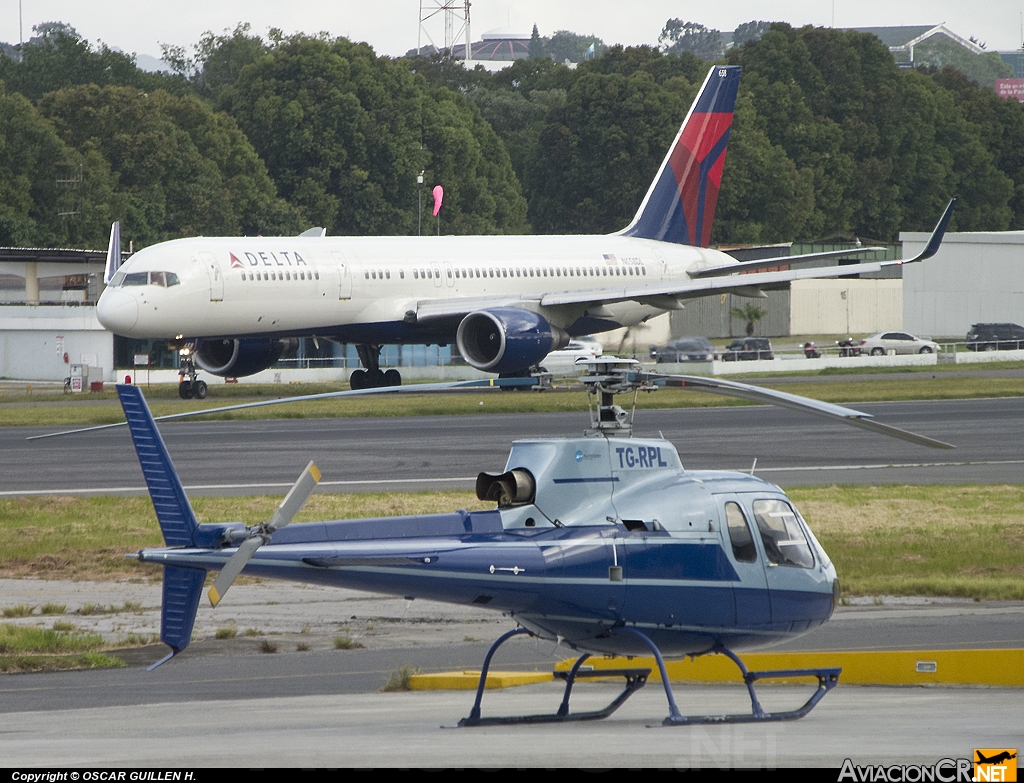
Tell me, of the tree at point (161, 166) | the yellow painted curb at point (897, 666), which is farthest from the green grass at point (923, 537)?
the tree at point (161, 166)

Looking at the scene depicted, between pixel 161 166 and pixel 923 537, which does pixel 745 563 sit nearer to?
pixel 923 537

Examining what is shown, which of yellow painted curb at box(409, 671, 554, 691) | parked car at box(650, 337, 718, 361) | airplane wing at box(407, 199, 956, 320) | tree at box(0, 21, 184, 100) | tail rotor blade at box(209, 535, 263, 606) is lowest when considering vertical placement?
yellow painted curb at box(409, 671, 554, 691)

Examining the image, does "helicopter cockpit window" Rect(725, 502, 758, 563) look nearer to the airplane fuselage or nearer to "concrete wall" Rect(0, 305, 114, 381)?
the airplane fuselage

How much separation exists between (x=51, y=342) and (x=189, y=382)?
18.3 meters

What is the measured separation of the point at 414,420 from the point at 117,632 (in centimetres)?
2359

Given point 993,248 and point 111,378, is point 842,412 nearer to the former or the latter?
point 111,378

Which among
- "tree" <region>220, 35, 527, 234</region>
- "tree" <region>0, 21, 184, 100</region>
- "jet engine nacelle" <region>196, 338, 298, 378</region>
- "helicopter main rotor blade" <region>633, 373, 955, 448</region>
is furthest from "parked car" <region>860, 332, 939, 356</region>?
"tree" <region>0, 21, 184, 100</region>

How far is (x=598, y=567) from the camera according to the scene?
33.6ft

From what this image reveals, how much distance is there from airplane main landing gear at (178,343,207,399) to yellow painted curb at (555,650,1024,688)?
3101 cm

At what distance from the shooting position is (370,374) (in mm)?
43812

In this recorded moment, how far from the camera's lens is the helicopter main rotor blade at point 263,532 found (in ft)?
28.2

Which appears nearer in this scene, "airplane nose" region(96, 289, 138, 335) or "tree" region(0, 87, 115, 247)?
"airplane nose" region(96, 289, 138, 335)

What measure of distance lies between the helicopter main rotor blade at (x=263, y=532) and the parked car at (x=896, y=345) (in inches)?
2380

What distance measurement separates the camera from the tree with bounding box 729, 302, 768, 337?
261 feet
